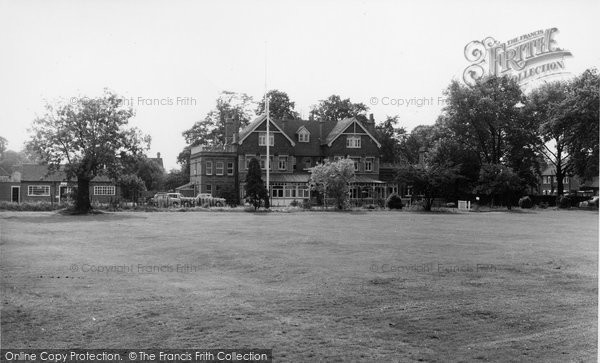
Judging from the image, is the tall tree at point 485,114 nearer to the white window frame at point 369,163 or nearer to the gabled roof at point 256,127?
the white window frame at point 369,163

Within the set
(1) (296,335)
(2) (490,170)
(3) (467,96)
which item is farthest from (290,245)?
(3) (467,96)

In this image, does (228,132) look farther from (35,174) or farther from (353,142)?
(35,174)

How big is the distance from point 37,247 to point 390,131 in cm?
6789

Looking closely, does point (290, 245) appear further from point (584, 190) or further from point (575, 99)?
point (584, 190)

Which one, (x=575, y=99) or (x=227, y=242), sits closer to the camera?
(x=227, y=242)

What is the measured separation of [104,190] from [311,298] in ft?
182

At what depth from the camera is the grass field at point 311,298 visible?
976cm

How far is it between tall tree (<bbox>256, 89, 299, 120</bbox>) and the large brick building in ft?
26.9

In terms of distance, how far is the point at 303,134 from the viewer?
68.6 metres

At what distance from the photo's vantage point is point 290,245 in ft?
68.1

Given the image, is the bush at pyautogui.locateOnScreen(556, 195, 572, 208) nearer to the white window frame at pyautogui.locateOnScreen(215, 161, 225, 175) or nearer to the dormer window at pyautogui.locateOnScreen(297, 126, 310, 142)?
the dormer window at pyautogui.locateOnScreen(297, 126, 310, 142)

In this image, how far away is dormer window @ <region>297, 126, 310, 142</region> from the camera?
68312 millimetres

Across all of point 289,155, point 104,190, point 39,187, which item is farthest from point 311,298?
point 39,187

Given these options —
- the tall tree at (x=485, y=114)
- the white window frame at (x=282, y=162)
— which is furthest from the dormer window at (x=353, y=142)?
the tall tree at (x=485, y=114)
